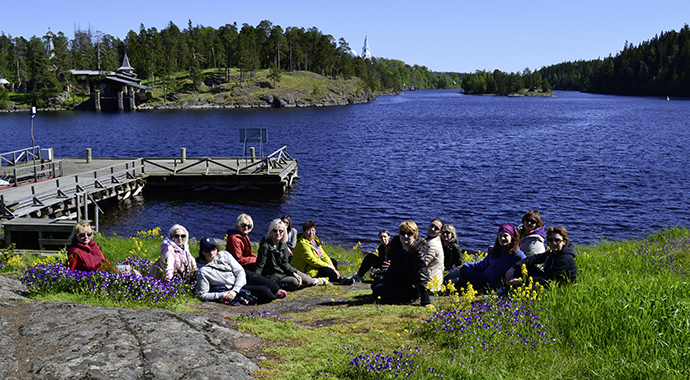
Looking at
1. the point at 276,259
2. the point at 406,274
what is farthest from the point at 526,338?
the point at 276,259

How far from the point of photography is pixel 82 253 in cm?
845

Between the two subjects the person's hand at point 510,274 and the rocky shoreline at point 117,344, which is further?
the person's hand at point 510,274

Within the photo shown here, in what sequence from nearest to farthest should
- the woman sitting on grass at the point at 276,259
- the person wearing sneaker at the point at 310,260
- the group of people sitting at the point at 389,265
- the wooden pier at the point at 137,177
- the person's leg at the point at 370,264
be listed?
the group of people sitting at the point at 389,265 < the woman sitting on grass at the point at 276,259 < the person wearing sneaker at the point at 310,260 < the person's leg at the point at 370,264 < the wooden pier at the point at 137,177

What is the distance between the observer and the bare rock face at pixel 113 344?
198 inches

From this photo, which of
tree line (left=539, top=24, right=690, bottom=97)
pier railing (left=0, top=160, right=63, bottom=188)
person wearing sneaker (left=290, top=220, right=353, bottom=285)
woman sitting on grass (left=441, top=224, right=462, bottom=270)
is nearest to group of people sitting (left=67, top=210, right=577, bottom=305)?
person wearing sneaker (left=290, top=220, right=353, bottom=285)

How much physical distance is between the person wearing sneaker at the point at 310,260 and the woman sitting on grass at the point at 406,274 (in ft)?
7.23

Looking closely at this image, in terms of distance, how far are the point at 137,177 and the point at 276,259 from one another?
2288cm


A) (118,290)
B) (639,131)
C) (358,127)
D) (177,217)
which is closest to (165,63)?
(358,127)

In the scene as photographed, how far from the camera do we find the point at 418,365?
5.38 metres

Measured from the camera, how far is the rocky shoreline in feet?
16.5

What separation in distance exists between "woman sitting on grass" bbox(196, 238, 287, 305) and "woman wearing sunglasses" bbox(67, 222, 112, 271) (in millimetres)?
1617

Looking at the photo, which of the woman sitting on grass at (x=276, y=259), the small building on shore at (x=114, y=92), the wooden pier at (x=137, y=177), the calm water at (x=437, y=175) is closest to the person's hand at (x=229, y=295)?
the woman sitting on grass at (x=276, y=259)

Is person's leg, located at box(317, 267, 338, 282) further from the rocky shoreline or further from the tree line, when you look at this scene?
the tree line

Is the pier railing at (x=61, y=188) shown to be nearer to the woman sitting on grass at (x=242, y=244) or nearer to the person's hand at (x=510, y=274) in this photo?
the woman sitting on grass at (x=242, y=244)
